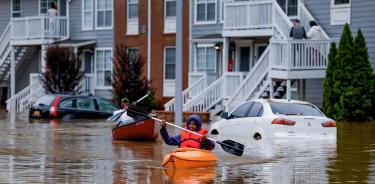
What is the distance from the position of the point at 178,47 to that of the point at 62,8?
81.7ft

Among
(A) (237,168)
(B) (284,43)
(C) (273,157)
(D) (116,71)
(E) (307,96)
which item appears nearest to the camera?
(A) (237,168)

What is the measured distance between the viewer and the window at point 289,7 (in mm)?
37906

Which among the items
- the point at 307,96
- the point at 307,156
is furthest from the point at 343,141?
the point at 307,96

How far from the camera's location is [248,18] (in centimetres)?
3716

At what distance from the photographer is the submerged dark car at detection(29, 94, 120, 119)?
1463 inches

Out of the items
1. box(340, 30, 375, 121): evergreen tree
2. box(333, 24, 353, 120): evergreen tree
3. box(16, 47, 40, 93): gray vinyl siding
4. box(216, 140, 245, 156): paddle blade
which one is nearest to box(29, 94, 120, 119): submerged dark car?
box(333, 24, 353, 120): evergreen tree

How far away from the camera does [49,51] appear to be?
149 ft

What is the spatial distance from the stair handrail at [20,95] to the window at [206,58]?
10.0 m

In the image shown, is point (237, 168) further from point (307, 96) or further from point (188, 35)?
point (188, 35)

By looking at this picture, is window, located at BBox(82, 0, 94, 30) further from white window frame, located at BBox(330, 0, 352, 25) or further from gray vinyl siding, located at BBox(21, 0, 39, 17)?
white window frame, located at BBox(330, 0, 352, 25)

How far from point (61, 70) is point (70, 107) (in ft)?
26.1

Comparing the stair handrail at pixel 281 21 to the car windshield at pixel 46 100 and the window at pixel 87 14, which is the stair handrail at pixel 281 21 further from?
the window at pixel 87 14

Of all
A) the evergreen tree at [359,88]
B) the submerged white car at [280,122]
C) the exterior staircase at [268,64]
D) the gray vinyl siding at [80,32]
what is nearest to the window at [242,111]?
the submerged white car at [280,122]

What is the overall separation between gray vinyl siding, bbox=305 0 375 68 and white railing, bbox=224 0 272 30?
1.93m
